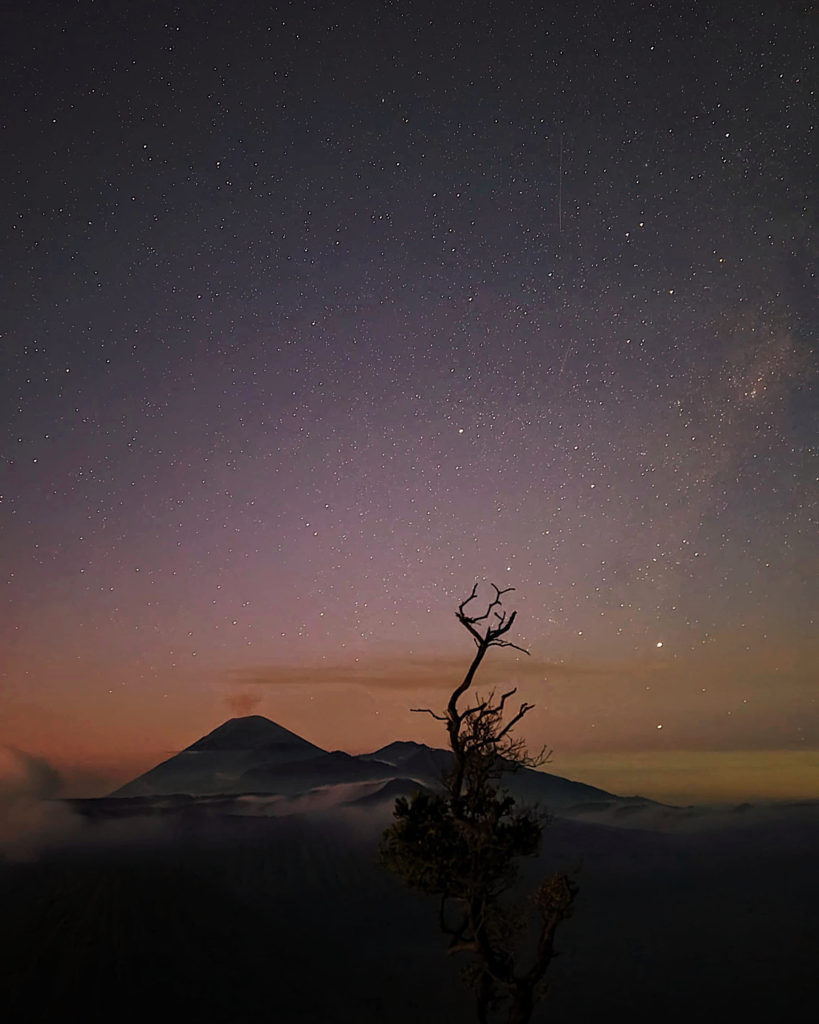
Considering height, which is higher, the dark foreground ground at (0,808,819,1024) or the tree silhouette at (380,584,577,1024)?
the tree silhouette at (380,584,577,1024)

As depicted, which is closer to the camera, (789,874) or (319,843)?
(319,843)

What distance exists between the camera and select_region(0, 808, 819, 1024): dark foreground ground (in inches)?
2210

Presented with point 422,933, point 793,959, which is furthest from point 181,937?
point 793,959

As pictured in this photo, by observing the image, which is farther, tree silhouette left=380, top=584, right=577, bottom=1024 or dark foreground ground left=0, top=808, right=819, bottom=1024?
dark foreground ground left=0, top=808, right=819, bottom=1024

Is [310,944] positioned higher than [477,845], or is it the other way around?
[477,845]

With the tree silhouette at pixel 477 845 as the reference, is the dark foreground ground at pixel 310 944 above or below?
below

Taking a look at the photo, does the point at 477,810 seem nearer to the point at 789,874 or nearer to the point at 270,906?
the point at 270,906

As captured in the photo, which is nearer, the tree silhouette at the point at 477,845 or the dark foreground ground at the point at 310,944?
the tree silhouette at the point at 477,845

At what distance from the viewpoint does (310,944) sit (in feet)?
255

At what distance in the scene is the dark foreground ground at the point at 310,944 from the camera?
184 ft

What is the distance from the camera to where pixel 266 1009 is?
55.1 metres

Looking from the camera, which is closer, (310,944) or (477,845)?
(477,845)

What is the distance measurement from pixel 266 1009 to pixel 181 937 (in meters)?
18.3

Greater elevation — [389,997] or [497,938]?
[497,938]
